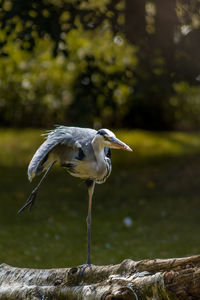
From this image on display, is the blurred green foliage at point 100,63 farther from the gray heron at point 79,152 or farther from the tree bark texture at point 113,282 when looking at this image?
the tree bark texture at point 113,282

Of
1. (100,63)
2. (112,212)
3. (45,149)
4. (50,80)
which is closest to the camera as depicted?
(45,149)

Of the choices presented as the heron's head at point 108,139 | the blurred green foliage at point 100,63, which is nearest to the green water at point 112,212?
the blurred green foliage at point 100,63

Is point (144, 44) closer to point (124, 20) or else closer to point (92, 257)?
point (124, 20)

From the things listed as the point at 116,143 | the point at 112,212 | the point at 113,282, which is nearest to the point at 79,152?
the point at 116,143

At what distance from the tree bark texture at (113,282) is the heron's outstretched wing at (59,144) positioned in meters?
0.90

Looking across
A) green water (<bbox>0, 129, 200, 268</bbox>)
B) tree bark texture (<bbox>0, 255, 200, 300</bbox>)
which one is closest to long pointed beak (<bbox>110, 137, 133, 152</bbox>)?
tree bark texture (<bbox>0, 255, 200, 300</bbox>)

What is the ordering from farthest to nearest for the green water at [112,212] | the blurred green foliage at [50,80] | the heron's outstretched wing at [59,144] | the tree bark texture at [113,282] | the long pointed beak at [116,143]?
the blurred green foliage at [50,80], the green water at [112,212], the heron's outstretched wing at [59,144], the long pointed beak at [116,143], the tree bark texture at [113,282]

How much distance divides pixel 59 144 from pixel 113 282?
5.28ft

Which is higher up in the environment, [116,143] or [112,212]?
[116,143]

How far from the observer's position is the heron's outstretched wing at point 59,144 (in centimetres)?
493

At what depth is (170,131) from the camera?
49.1 feet

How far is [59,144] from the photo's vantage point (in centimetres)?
530

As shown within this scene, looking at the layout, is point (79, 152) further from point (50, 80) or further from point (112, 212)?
point (50, 80)

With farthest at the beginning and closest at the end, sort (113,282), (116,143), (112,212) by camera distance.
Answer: (112,212) < (116,143) < (113,282)
